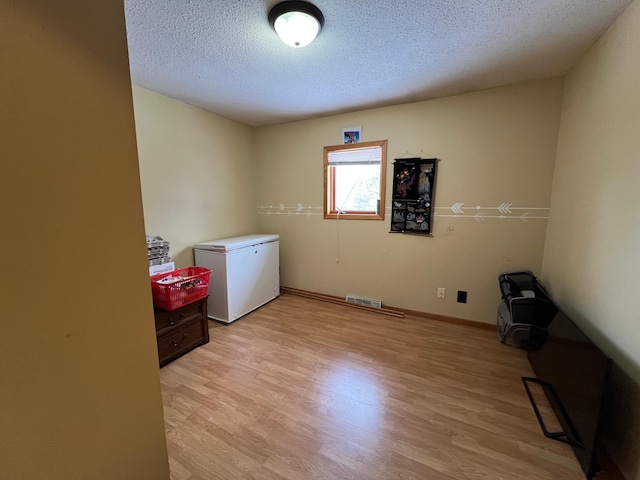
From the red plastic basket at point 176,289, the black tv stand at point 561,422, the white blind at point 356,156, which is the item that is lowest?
the black tv stand at point 561,422

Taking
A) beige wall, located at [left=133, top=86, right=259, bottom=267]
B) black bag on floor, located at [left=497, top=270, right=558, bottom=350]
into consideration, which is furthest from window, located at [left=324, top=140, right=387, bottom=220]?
black bag on floor, located at [left=497, top=270, right=558, bottom=350]

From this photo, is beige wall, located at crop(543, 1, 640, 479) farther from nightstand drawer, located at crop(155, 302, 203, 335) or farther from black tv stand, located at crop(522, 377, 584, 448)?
nightstand drawer, located at crop(155, 302, 203, 335)

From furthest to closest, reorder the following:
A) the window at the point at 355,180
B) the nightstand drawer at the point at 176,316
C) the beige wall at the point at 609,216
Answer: the window at the point at 355,180 → the nightstand drawer at the point at 176,316 → the beige wall at the point at 609,216

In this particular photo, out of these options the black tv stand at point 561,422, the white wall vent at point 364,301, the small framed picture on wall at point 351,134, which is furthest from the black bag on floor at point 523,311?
the small framed picture on wall at point 351,134

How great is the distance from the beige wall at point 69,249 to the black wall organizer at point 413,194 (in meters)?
2.42

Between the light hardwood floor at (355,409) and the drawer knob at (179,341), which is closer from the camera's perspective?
the light hardwood floor at (355,409)

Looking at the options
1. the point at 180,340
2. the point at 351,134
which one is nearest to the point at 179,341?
the point at 180,340

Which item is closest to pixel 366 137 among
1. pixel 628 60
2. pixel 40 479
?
pixel 628 60

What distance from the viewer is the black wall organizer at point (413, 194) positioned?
2.57 metres

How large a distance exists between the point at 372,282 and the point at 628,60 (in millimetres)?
2439

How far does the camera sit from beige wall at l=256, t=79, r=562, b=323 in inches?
87.8

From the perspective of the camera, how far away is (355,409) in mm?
1558

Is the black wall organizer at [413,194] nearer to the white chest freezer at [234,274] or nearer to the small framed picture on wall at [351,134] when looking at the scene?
the small framed picture on wall at [351,134]

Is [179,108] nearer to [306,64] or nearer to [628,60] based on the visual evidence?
[306,64]
